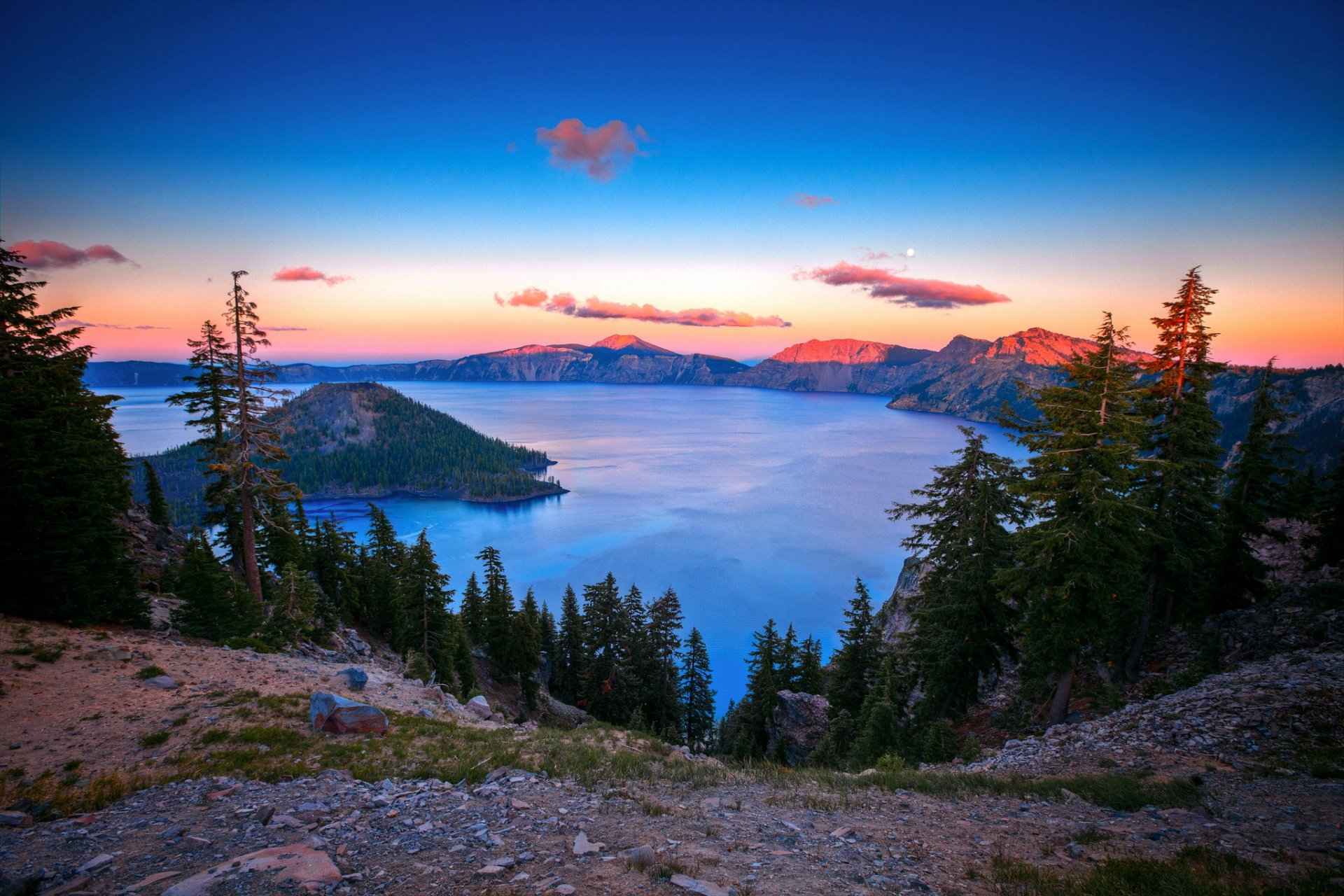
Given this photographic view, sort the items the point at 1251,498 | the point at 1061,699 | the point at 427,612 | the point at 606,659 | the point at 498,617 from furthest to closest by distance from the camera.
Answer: the point at 606,659 < the point at 498,617 < the point at 427,612 < the point at 1251,498 < the point at 1061,699

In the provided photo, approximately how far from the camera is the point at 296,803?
7863mm

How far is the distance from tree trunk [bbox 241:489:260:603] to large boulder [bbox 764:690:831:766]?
2585 centimetres

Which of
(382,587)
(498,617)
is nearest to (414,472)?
(382,587)

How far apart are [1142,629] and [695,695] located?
28.8 metres

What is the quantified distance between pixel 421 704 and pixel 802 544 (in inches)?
3072

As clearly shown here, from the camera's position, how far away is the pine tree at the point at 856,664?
24906 millimetres

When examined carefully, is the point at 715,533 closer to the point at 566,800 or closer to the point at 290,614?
the point at 290,614

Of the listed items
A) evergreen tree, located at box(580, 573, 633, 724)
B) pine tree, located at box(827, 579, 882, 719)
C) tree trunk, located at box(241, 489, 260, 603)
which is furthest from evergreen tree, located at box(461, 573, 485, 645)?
pine tree, located at box(827, 579, 882, 719)

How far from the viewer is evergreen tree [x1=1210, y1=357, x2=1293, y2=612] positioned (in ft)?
59.5

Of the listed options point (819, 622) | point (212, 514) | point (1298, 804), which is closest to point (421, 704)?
point (212, 514)

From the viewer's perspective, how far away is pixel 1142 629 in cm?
1750

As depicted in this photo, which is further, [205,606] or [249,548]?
[249,548]

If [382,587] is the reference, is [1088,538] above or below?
above

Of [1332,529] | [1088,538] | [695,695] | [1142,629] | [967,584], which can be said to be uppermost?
[1088,538]
